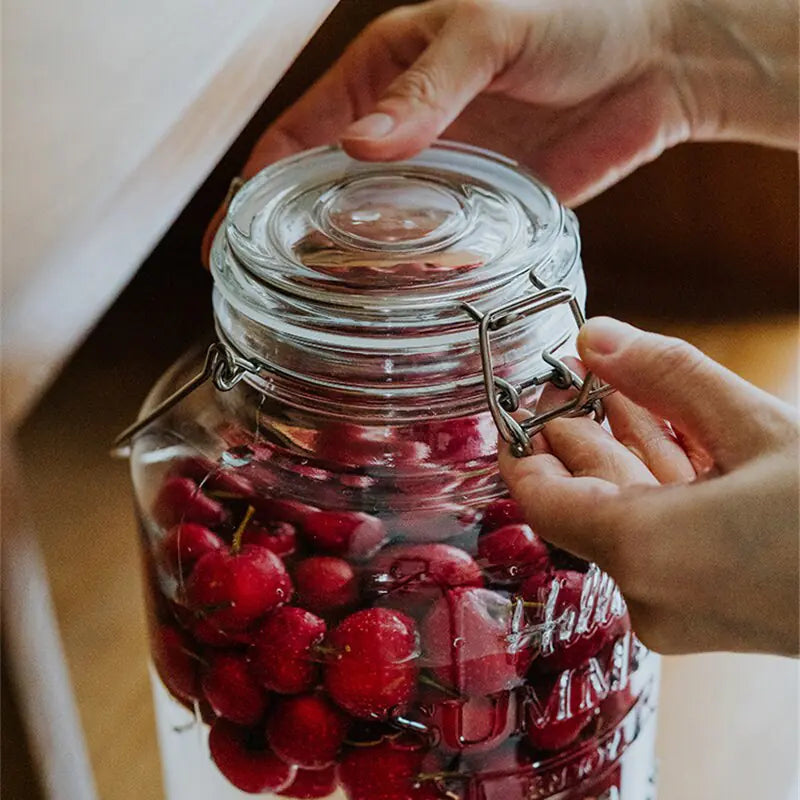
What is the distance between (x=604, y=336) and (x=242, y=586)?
16cm

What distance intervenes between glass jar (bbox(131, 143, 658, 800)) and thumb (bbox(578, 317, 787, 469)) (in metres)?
0.03

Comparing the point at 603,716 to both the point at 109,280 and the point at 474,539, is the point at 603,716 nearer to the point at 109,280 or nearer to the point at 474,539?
the point at 474,539

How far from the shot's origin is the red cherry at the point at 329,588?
1.28 ft

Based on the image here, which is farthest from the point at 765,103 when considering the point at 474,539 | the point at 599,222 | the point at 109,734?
the point at 109,734

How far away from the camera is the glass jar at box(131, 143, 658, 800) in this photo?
15.2 inches

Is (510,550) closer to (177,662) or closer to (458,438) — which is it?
(458,438)

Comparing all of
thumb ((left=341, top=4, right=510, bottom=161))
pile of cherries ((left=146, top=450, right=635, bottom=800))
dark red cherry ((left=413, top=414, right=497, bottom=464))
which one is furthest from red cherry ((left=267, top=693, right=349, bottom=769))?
thumb ((left=341, top=4, right=510, bottom=161))

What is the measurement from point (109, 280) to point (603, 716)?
0.91 feet

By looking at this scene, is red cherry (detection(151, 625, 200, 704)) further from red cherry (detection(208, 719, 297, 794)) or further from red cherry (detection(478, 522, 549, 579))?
red cherry (detection(478, 522, 549, 579))

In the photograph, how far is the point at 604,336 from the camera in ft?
1.15

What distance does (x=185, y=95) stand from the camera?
291mm

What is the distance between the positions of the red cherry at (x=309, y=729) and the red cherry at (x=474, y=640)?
0.04 m

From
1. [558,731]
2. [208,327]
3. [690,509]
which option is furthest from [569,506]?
[208,327]

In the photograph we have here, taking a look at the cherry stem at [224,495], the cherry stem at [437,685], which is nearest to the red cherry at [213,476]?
the cherry stem at [224,495]
